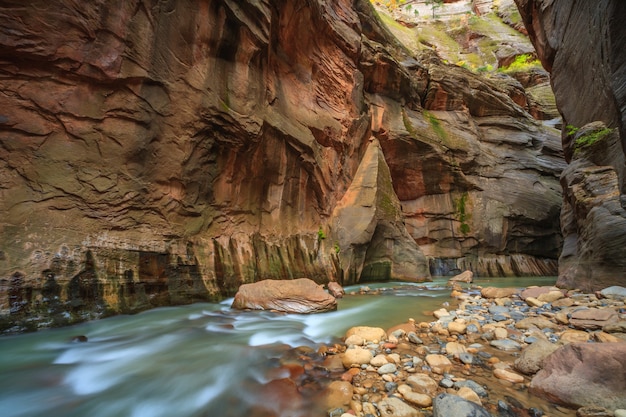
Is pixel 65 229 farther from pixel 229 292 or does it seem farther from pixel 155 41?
pixel 155 41

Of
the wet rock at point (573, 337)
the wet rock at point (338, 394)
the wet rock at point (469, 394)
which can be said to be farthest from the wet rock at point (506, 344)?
the wet rock at point (338, 394)

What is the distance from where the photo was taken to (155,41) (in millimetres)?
6043

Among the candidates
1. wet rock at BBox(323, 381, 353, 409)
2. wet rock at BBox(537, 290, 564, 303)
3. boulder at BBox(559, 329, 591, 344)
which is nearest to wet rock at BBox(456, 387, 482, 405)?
wet rock at BBox(323, 381, 353, 409)

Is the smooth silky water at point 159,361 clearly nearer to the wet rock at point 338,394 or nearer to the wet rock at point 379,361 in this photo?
the wet rock at point 338,394

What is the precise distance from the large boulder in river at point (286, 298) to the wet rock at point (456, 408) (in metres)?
3.56

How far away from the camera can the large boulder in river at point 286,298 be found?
550cm

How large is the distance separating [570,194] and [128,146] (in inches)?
467

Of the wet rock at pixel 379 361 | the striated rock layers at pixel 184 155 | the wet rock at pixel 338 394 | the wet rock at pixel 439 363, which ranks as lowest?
the wet rock at pixel 338 394

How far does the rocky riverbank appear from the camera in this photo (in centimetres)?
205

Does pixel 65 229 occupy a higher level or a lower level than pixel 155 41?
lower

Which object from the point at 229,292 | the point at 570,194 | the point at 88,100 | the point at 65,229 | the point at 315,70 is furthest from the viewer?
the point at 315,70

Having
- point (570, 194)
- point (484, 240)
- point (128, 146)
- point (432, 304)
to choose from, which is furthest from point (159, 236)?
point (484, 240)

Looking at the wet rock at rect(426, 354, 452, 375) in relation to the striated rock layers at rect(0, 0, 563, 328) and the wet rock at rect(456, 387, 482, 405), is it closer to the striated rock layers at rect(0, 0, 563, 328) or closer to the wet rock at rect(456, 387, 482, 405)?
the wet rock at rect(456, 387, 482, 405)

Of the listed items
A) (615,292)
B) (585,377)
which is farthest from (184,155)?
(615,292)
